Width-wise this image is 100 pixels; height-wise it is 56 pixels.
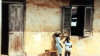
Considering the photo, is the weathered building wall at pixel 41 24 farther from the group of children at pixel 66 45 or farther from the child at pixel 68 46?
the child at pixel 68 46

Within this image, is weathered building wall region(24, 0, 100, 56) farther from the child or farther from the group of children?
the child

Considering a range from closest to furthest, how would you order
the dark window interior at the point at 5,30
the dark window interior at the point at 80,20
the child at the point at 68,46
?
1. the child at the point at 68,46
2. the dark window interior at the point at 5,30
3. the dark window interior at the point at 80,20

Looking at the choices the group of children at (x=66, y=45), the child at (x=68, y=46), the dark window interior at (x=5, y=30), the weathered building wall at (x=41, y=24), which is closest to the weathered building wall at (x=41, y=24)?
the weathered building wall at (x=41, y=24)

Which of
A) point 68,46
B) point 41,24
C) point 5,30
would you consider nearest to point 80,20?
point 68,46

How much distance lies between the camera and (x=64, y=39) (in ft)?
41.6

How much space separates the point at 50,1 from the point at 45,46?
1.99 m

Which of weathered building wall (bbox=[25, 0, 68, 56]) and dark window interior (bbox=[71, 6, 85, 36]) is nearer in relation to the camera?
weathered building wall (bbox=[25, 0, 68, 56])

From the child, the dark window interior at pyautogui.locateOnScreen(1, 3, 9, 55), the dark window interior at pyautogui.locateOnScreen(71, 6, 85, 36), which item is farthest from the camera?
the dark window interior at pyautogui.locateOnScreen(71, 6, 85, 36)

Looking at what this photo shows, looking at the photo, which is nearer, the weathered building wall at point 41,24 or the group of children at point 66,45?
the group of children at point 66,45

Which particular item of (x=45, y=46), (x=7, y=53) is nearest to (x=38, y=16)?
(x=45, y=46)

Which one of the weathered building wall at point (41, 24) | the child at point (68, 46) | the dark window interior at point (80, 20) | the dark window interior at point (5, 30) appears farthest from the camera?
the dark window interior at point (80, 20)

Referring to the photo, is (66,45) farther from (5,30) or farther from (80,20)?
(5,30)

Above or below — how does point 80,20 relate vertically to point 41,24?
above

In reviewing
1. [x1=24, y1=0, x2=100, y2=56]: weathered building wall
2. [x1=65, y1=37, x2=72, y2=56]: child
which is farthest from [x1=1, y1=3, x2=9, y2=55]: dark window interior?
[x1=65, y1=37, x2=72, y2=56]: child
